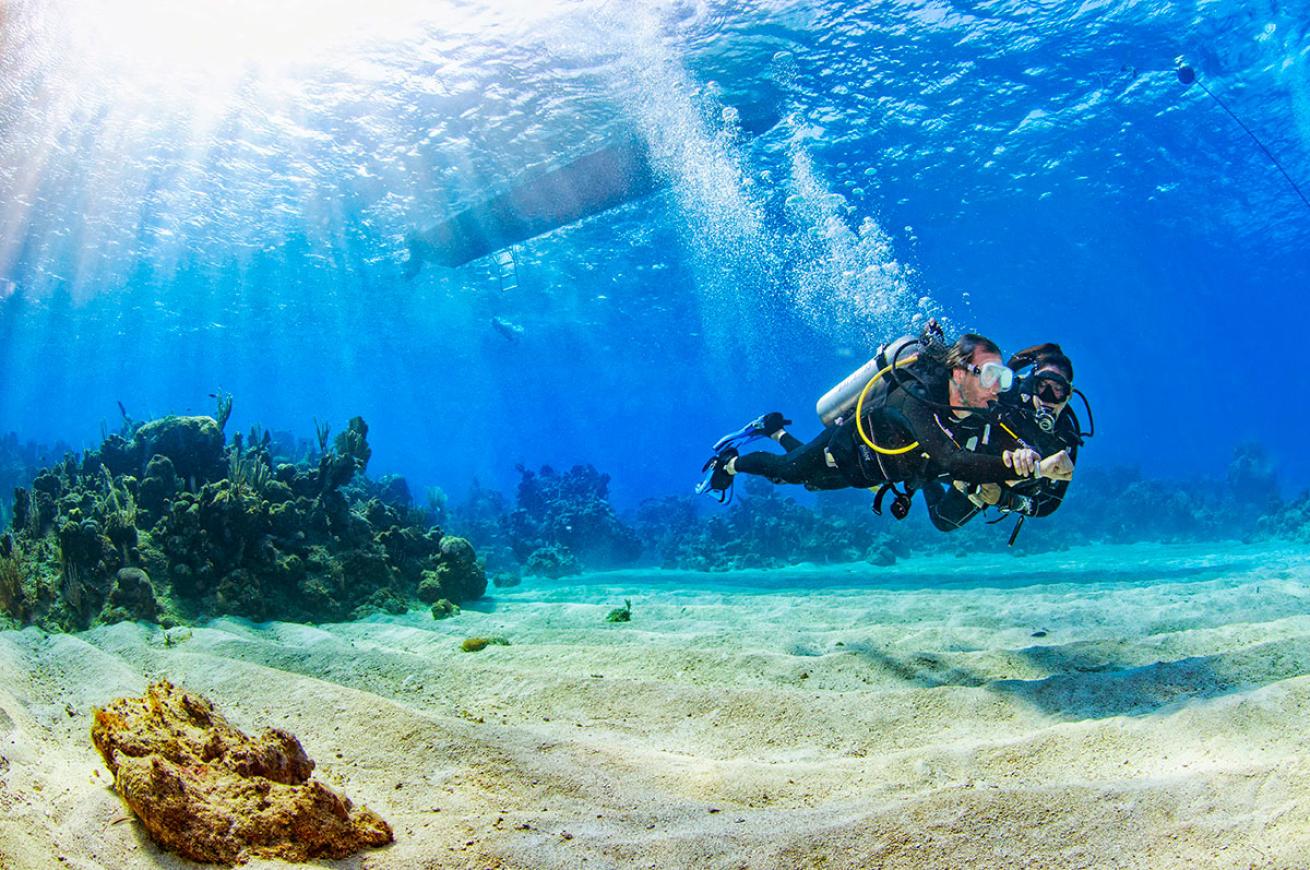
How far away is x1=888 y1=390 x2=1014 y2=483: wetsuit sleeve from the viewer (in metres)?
4.26

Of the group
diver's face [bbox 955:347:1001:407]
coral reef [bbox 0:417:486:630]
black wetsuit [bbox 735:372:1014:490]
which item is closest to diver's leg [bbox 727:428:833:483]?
black wetsuit [bbox 735:372:1014:490]

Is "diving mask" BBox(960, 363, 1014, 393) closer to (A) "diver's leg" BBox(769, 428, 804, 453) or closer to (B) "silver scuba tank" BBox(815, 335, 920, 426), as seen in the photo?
(B) "silver scuba tank" BBox(815, 335, 920, 426)

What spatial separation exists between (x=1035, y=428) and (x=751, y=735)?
3.05m

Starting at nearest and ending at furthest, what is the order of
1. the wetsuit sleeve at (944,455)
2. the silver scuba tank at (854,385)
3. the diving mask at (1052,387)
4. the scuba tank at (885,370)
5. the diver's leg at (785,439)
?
1. the wetsuit sleeve at (944,455)
2. the diving mask at (1052,387)
3. the scuba tank at (885,370)
4. the silver scuba tank at (854,385)
5. the diver's leg at (785,439)

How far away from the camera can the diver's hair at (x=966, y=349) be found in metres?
4.67

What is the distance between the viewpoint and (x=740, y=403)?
320ft

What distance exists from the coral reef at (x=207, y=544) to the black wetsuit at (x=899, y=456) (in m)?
5.51

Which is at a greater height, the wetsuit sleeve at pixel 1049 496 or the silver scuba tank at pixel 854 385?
the silver scuba tank at pixel 854 385

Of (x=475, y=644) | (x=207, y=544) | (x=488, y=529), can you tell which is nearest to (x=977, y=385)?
(x=475, y=644)

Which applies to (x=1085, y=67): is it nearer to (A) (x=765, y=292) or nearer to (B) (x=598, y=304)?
(A) (x=765, y=292)

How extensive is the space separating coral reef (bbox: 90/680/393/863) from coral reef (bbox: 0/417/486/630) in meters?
5.07

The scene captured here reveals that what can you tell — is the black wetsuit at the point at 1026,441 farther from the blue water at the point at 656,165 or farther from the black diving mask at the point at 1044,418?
the blue water at the point at 656,165

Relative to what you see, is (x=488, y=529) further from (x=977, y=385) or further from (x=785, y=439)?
(x=977, y=385)

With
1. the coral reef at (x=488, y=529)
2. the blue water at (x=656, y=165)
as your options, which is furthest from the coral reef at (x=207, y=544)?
the coral reef at (x=488, y=529)
